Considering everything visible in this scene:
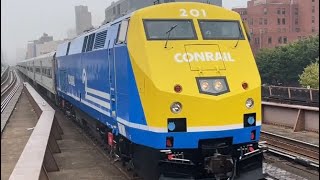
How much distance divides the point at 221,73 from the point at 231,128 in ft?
3.25

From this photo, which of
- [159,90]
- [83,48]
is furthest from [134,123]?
[83,48]

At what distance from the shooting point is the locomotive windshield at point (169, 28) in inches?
323

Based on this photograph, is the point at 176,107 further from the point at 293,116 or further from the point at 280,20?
the point at 280,20

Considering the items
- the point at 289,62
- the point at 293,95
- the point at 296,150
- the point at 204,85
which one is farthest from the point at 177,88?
the point at 289,62

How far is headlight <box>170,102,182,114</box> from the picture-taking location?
7.52 metres

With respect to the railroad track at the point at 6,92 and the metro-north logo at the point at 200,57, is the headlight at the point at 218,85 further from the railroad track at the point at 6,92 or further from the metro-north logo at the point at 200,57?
the railroad track at the point at 6,92

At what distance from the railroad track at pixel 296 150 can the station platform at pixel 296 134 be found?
5.12 feet

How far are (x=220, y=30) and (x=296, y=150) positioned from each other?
6.69 metres

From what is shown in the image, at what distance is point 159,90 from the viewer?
7461 mm

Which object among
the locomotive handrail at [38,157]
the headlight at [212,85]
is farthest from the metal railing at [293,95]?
the headlight at [212,85]

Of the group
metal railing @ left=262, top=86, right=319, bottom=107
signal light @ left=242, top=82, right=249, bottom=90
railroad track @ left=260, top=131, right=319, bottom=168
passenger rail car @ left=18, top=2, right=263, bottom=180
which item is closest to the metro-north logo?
passenger rail car @ left=18, top=2, right=263, bottom=180

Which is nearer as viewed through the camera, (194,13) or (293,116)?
(194,13)

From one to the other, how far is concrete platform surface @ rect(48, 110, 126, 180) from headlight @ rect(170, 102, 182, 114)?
3374 millimetres

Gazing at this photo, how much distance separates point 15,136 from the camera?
20.1m
